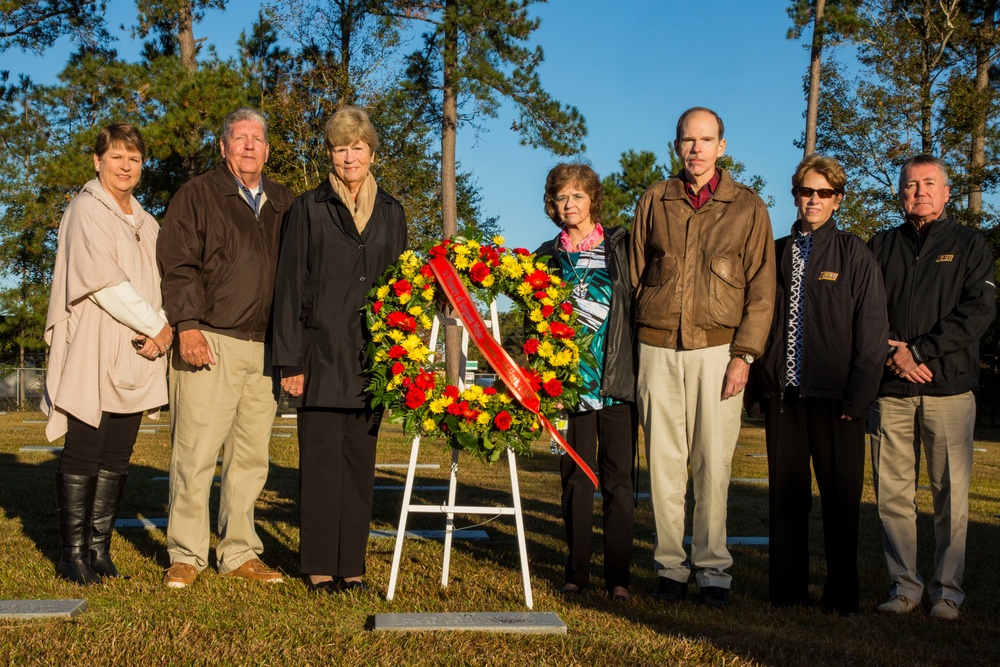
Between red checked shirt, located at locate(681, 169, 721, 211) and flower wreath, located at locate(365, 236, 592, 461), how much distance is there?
0.86 m

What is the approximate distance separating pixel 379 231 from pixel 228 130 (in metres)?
1.06

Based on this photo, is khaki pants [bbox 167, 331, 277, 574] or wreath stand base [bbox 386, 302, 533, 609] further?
khaki pants [bbox 167, 331, 277, 574]

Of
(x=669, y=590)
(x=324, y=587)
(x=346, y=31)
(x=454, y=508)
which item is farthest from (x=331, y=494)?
(x=346, y=31)

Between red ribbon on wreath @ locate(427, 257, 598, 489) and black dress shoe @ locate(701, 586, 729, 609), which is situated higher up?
red ribbon on wreath @ locate(427, 257, 598, 489)

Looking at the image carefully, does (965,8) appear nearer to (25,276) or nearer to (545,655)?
(25,276)

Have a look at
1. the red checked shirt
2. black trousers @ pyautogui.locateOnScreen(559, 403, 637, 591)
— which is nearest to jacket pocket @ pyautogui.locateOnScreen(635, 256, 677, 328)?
the red checked shirt

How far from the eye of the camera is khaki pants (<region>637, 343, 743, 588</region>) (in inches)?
198

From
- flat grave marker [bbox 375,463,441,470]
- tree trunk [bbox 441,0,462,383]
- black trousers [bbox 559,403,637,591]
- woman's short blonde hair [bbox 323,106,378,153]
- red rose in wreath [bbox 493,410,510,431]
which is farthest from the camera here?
tree trunk [bbox 441,0,462,383]

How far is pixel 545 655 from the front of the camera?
3.82 metres

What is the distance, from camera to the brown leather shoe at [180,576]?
4980mm

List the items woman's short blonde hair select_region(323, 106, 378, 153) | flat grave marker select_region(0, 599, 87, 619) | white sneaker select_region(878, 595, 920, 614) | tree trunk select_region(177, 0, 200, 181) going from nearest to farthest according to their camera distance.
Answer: flat grave marker select_region(0, 599, 87, 619), white sneaker select_region(878, 595, 920, 614), woman's short blonde hair select_region(323, 106, 378, 153), tree trunk select_region(177, 0, 200, 181)

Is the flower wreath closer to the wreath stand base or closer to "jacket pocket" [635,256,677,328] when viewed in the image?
the wreath stand base

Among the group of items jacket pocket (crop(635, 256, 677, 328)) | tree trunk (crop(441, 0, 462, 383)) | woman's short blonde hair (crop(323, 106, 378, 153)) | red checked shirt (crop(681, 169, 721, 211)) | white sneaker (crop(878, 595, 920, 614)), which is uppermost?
tree trunk (crop(441, 0, 462, 383))

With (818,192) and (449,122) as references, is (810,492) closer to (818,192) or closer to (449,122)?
(818,192)
